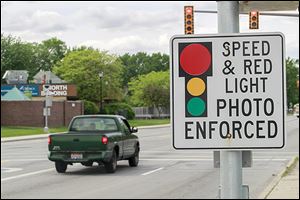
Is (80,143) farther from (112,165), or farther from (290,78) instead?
(290,78)

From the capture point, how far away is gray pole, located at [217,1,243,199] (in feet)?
9.01

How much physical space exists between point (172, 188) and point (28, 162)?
6781mm

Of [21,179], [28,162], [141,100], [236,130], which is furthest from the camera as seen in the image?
[28,162]

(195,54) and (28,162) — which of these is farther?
(28,162)

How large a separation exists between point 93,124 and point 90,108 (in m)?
1.13

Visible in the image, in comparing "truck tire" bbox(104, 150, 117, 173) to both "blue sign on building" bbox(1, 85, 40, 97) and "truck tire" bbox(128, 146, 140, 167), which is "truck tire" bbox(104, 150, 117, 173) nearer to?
"truck tire" bbox(128, 146, 140, 167)

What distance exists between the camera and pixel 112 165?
31.4 ft

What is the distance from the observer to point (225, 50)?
2674 mm

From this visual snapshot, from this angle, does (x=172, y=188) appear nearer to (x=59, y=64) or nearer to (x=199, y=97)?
(x=59, y=64)

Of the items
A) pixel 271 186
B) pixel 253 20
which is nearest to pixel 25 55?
pixel 253 20

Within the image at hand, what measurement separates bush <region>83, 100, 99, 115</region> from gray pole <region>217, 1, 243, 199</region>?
8.98 feet

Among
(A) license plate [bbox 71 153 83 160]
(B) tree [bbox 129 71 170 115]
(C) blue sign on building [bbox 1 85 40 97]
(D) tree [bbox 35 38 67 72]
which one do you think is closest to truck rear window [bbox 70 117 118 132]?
(B) tree [bbox 129 71 170 115]

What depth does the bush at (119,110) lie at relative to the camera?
5.53 meters

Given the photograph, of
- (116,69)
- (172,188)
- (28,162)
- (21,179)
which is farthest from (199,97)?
(28,162)
